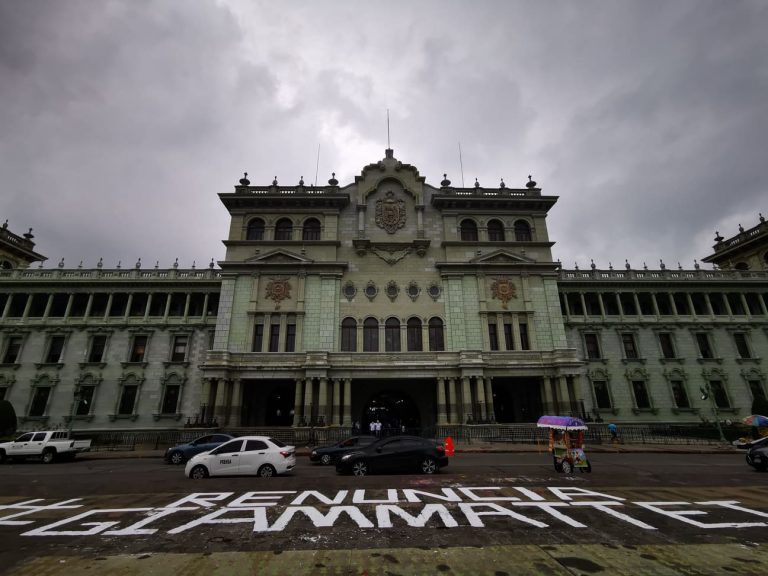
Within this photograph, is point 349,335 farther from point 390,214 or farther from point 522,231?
point 522,231

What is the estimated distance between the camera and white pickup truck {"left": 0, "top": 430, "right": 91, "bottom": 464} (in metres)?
19.2

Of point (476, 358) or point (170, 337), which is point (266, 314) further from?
point (476, 358)

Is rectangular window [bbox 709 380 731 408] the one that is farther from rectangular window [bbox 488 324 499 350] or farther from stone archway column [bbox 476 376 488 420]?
stone archway column [bbox 476 376 488 420]

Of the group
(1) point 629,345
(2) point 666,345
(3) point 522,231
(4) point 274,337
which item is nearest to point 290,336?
(4) point 274,337

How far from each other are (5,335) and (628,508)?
46.8 metres

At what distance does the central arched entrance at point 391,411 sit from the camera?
32.3 meters

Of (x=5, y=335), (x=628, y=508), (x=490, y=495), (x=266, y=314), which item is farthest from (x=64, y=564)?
(x=5, y=335)

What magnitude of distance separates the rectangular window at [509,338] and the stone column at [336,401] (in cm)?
1386

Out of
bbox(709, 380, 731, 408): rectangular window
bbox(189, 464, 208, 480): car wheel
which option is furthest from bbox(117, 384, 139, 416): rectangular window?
bbox(709, 380, 731, 408): rectangular window

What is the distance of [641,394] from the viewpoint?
109 ft

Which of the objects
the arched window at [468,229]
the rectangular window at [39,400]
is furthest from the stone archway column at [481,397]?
the rectangular window at [39,400]

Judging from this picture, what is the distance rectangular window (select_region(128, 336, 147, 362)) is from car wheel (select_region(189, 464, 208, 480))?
1014 inches

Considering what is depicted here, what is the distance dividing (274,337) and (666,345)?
35.7 m

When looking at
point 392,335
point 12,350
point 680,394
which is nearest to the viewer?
point 392,335
